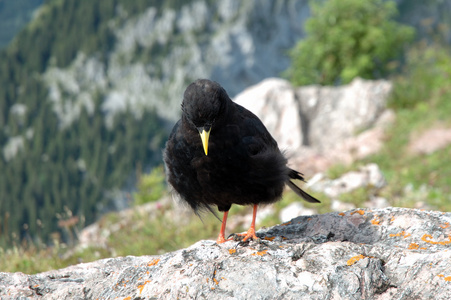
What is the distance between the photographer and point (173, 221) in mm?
8273

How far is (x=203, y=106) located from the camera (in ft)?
10.5

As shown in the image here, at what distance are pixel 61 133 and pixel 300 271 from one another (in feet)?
416

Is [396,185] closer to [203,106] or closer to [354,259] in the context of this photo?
[354,259]

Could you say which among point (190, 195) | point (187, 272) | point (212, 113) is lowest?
point (187, 272)

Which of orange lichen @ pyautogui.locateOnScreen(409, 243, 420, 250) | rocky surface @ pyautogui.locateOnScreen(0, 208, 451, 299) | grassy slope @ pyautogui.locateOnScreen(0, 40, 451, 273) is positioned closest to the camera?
rocky surface @ pyautogui.locateOnScreen(0, 208, 451, 299)

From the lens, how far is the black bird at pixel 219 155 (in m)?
3.27

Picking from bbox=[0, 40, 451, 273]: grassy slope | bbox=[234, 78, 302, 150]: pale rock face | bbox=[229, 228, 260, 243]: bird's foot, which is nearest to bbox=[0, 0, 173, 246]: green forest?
bbox=[234, 78, 302, 150]: pale rock face

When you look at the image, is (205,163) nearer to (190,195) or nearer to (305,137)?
(190,195)

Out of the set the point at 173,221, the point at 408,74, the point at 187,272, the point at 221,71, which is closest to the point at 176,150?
the point at 187,272

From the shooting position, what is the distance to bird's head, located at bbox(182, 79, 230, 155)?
10.6 feet

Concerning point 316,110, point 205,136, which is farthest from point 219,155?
point 316,110

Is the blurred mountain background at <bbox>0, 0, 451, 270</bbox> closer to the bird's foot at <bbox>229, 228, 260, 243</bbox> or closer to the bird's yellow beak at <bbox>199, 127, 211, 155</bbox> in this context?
the bird's foot at <bbox>229, 228, 260, 243</bbox>

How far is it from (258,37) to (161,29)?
31130 mm

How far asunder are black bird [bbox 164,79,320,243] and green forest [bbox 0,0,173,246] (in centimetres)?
9747
